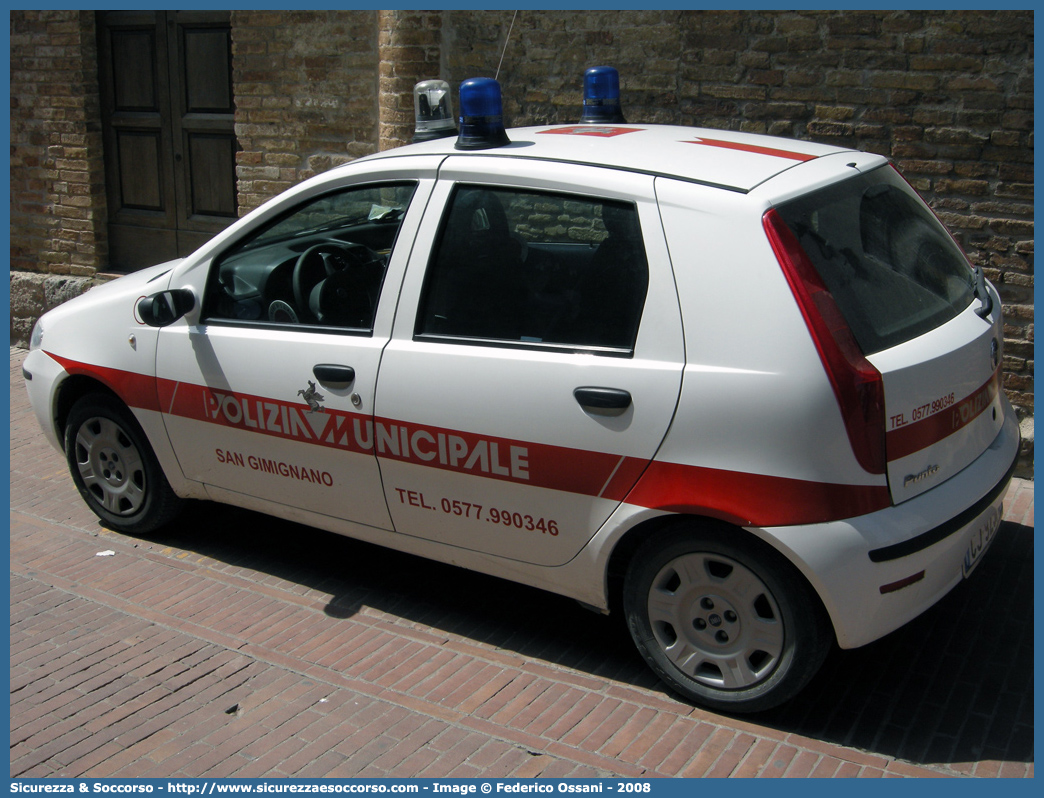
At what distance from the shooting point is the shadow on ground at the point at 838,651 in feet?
10.9

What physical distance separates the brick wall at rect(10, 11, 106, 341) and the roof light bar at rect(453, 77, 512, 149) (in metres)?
6.06

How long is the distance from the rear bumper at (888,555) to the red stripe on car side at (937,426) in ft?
0.53

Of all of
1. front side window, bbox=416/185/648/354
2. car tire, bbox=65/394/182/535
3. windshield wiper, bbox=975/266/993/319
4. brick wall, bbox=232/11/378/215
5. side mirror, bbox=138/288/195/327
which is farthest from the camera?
brick wall, bbox=232/11/378/215

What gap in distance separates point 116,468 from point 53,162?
17.1ft

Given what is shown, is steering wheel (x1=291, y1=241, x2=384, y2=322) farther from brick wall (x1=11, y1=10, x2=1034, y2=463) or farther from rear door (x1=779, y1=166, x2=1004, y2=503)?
brick wall (x1=11, y1=10, x2=1034, y2=463)

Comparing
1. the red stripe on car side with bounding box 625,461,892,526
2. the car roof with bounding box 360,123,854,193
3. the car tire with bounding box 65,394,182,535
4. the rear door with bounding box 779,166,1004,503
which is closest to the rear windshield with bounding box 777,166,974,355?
the rear door with bounding box 779,166,1004,503

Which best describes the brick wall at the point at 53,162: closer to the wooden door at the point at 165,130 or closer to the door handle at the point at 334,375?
the wooden door at the point at 165,130

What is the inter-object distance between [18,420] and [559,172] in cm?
503

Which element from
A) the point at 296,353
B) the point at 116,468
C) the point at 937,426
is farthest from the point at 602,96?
the point at 116,468

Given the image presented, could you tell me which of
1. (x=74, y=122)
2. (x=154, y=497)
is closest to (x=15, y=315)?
(x=74, y=122)

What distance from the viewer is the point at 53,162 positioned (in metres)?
8.82

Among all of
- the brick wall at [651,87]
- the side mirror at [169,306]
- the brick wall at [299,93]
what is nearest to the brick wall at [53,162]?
the brick wall at [651,87]

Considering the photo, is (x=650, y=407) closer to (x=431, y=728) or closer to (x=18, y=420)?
(x=431, y=728)

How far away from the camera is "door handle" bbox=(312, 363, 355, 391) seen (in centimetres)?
372
